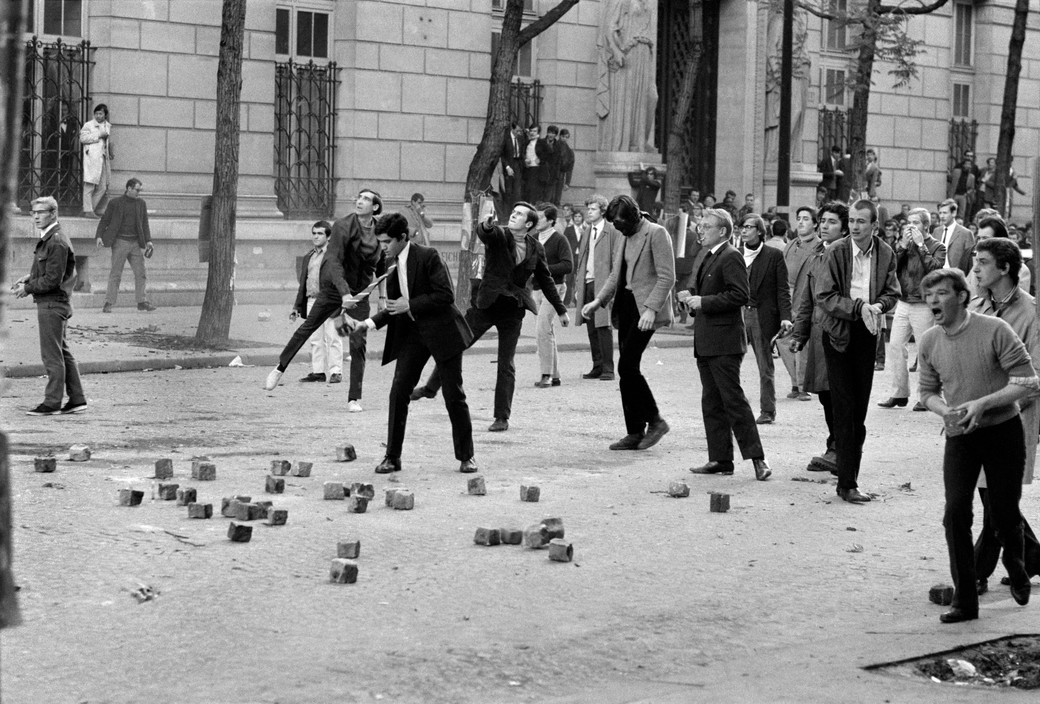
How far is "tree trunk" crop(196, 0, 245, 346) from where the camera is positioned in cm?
1844

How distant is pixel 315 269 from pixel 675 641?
9.37m

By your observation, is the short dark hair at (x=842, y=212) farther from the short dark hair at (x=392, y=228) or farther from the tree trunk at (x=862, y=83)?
the tree trunk at (x=862, y=83)

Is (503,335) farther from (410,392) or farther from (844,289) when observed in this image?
(844,289)

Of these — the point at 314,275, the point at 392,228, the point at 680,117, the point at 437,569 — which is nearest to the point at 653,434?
the point at 392,228

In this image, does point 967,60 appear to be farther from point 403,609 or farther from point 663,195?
point 403,609

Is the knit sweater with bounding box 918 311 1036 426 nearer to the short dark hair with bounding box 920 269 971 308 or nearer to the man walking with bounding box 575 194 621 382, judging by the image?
the short dark hair with bounding box 920 269 971 308

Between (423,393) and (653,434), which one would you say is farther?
(423,393)

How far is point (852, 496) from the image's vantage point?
32.4 ft

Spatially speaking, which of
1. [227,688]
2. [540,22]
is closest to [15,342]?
[540,22]

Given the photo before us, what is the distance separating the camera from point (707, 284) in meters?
10.9

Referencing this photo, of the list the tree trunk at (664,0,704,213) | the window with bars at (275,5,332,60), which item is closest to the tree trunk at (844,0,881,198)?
the tree trunk at (664,0,704,213)

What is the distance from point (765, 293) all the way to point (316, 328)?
150 inches

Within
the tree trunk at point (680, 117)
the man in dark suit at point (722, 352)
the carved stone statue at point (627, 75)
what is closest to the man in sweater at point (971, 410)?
the man in dark suit at point (722, 352)

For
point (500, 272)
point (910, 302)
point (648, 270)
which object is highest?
point (648, 270)
